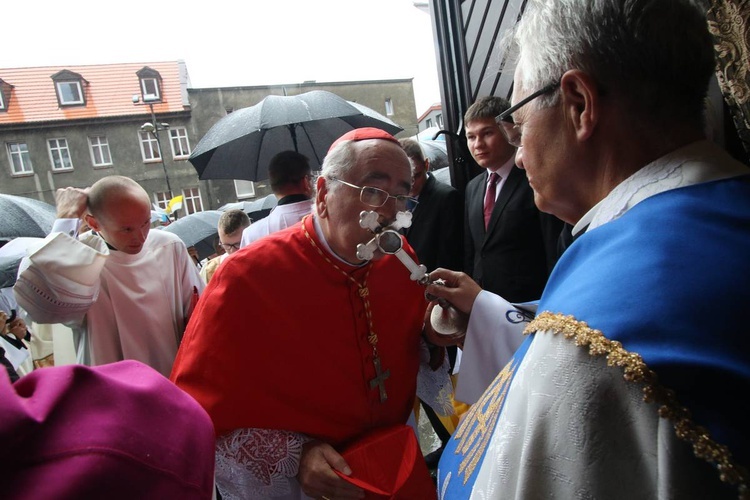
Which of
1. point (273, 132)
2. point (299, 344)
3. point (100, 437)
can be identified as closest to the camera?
point (100, 437)

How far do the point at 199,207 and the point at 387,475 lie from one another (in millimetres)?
33253

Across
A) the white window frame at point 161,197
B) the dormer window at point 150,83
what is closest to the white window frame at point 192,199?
the white window frame at point 161,197

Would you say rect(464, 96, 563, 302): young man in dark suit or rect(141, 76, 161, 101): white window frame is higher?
rect(141, 76, 161, 101): white window frame

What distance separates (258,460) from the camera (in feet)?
5.52

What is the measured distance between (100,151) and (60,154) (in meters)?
2.35

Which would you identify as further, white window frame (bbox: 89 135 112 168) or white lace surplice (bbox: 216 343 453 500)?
white window frame (bbox: 89 135 112 168)

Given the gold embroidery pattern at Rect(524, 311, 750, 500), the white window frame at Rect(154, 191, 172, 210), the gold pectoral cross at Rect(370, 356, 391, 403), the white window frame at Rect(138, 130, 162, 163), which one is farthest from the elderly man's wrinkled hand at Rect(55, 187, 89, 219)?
the white window frame at Rect(138, 130, 162, 163)

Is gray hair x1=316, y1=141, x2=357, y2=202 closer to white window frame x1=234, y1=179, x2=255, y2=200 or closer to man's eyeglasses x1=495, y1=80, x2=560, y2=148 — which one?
man's eyeglasses x1=495, y1=80, x2=560, y2=148

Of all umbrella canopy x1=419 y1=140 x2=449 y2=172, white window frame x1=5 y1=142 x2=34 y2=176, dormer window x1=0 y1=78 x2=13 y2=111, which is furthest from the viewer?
white window frame x1=5 y1=142 x2=34 y2=176

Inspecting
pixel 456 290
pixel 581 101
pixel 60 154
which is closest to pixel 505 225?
pixel 456 290

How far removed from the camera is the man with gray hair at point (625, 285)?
636 millimetres

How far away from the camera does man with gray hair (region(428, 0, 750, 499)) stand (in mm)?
636

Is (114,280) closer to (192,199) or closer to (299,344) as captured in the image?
(299,344)

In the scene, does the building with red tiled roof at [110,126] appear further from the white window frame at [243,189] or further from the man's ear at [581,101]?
the man's ear at [581,101]
